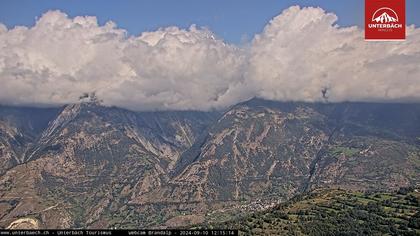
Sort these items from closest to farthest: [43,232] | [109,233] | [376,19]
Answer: [109,233] → [43,232] → [376,19]

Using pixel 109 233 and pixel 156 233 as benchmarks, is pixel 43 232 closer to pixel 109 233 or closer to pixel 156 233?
pixel 109 233

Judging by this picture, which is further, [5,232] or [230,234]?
[5,232]

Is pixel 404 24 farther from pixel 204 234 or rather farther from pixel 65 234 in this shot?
pixel 65 234

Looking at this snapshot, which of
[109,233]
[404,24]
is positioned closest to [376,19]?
[404,24]

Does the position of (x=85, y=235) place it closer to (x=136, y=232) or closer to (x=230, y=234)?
(x=136, y=232)

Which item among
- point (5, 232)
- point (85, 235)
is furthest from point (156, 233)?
point (5, 232)

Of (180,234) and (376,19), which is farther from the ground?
(376,19)

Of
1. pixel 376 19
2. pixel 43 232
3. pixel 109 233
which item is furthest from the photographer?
pixel 376 19

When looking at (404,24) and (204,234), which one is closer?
(204,234)

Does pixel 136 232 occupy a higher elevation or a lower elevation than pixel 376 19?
lower
